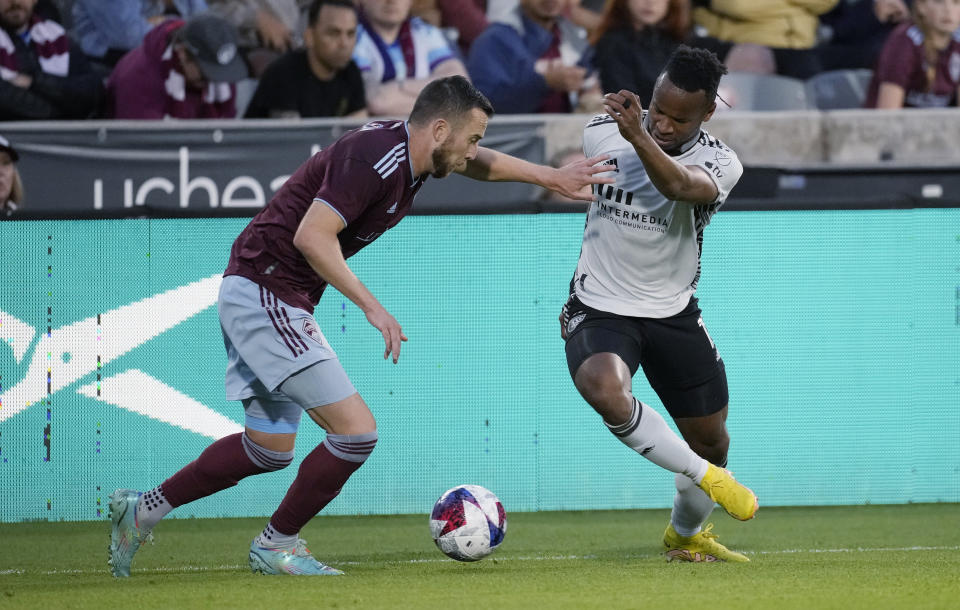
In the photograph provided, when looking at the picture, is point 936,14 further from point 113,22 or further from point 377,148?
point 377,148

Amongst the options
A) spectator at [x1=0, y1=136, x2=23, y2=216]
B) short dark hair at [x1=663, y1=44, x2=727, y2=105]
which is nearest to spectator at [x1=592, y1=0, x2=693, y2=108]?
spectator at [x1=0, y1=136, x2=23, y2=216]

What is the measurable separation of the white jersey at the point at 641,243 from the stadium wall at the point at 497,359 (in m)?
2.21

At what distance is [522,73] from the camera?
10.6 metres

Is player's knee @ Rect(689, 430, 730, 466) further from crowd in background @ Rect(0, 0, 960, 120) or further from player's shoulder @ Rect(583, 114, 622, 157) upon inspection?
crowd in background @ Rect(0, 0, 960, 120)

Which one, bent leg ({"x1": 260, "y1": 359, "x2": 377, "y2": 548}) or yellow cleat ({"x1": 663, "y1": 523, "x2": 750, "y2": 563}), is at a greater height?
bent leg ({"x1": 260, "y1": 359, "x2": 377, "y2": 548})

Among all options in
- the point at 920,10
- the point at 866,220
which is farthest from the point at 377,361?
the point at 920,10

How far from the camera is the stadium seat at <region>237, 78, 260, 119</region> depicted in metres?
10.2

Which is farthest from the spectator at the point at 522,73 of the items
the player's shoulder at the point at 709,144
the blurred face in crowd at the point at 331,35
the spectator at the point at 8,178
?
the player's shoulder at the point at 709,144

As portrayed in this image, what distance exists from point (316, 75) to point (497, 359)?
3.19m

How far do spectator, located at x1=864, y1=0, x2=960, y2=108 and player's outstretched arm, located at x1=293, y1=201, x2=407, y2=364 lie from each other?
23.7ft

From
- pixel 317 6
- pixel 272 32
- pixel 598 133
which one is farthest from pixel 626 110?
pixel 272 32

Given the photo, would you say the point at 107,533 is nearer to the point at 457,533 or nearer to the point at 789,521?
the point at 457,533

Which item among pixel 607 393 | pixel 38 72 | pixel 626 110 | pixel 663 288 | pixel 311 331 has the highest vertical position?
pixel 38 72

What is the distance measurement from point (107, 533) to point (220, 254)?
1.76 metres
